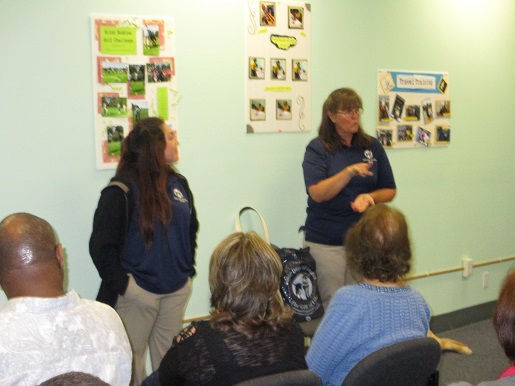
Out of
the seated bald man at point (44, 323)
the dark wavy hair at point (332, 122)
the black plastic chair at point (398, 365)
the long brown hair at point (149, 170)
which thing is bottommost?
the black plastic chair at point (398, 365)

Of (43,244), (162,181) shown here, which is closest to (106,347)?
(43,244)

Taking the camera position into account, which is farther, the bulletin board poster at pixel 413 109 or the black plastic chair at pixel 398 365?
the bulletin board poster at pixel 413 109

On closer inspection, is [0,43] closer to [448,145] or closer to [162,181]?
[162,181]

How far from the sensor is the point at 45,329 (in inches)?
58.8

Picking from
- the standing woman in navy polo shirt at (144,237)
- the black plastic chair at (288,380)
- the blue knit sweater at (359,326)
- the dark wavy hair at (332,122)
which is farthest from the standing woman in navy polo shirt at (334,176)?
the black plastic chair at (288,380)

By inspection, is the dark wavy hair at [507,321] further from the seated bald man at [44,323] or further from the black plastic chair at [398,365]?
the seated bald man at [44,323]

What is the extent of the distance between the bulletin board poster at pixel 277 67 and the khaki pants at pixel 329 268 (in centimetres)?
74


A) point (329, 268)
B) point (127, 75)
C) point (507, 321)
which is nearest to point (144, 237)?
point (127, 75)

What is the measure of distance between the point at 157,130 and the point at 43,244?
1.09m

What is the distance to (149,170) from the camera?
102 inches

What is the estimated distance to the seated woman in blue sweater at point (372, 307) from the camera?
1878 mm

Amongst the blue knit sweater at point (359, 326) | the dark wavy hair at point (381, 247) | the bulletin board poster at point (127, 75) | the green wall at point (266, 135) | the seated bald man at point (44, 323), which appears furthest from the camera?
the bulletin board poster at point (127, 75)

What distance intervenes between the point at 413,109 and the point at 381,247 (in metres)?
2.27

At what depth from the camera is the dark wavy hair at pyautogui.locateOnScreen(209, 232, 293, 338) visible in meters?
1.61
